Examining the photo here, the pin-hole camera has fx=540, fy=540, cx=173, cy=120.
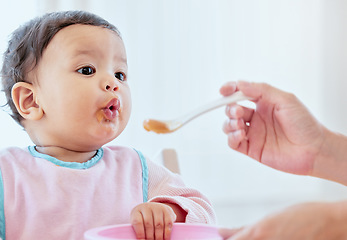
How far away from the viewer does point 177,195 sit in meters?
1.25

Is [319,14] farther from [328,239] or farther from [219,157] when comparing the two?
[328,239]

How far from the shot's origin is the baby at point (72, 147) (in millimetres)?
1120

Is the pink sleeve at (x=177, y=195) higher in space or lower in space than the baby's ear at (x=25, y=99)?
lower

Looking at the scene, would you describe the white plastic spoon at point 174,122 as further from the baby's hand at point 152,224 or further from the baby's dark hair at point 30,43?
the baby's dark hair at point 30,43

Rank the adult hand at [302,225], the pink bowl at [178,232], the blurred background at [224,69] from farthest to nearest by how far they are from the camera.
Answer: the blurred background at [224,69]
the pink bowl at [178,232]
the adult hand at [302,225]

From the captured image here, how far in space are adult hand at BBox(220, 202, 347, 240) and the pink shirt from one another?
1.44 ft

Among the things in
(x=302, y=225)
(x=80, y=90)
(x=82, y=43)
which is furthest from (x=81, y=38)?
(x=302, y=225)

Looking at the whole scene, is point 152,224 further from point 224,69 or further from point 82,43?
point 224,69

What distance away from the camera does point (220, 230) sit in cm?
84

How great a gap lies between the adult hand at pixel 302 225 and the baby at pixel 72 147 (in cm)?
37

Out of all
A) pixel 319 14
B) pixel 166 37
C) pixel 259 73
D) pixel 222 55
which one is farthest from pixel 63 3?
pixel 319 14

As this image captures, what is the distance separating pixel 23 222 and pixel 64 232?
0.09m

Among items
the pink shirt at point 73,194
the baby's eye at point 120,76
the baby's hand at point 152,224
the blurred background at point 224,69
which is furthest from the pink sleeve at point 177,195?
the blurred background at point 224,69

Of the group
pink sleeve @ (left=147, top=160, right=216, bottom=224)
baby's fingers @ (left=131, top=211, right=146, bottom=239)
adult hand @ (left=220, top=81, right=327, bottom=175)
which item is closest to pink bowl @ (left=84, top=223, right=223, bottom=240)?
baby's fingers @ (left=131, top=211, right=146, bottom=239)
